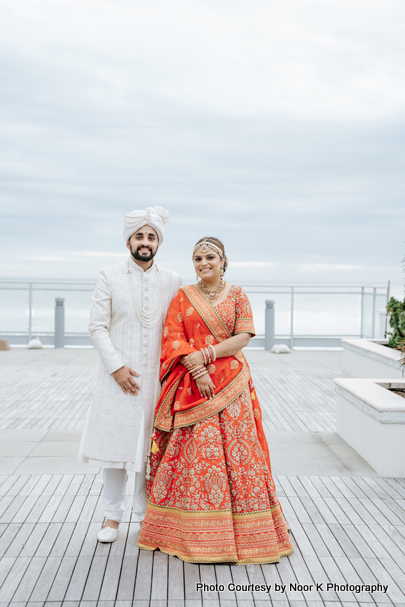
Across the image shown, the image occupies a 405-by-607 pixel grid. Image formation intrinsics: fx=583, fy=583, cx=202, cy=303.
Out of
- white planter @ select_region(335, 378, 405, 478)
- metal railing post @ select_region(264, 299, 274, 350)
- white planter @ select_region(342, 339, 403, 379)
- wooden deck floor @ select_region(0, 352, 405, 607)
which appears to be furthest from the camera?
metal railing post @ select_region(264, 299, 274, 350)

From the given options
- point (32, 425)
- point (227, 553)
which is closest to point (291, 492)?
point (227, 553)

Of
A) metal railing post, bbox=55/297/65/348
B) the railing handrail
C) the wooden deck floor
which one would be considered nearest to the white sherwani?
the wooden deck floor

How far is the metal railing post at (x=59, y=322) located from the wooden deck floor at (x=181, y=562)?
754cm

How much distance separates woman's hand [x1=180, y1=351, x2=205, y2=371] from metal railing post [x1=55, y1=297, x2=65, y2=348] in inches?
347

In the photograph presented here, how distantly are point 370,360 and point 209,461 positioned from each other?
5519 millimetres

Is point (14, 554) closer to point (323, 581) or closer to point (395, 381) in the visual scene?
point (323, 581)

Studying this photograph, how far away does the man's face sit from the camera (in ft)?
9.82

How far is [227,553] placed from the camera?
2.75m

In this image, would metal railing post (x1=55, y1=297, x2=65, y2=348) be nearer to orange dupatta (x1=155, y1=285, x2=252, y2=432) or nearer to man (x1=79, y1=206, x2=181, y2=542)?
man (x1=79, y1=206, x2=181, y2=542)

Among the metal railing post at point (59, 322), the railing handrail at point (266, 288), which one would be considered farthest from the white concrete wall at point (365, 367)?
the metal railing post at point (59, 322)

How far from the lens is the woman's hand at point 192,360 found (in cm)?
281

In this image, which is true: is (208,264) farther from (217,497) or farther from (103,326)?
(217,497)

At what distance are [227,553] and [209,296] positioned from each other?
1242mm

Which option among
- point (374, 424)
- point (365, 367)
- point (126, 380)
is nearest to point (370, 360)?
point (365, 367)
